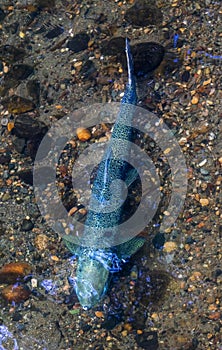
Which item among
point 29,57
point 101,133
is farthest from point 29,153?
point 29,57

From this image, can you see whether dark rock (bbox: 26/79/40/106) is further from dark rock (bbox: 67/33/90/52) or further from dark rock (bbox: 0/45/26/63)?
dark rock (bbox: 67/33/90/52)

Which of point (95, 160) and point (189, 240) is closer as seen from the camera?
point (189, 240)

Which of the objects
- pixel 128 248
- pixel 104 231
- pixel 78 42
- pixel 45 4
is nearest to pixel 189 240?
pixel 128 248

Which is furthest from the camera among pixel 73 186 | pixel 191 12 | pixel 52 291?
pixel 191 12

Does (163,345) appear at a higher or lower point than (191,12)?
lower

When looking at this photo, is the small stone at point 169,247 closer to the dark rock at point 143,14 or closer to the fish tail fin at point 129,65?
the fish tail fin at point 129,65

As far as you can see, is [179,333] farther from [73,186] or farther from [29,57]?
[29,57]

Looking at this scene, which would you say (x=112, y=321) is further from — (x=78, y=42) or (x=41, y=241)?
(x=78, y=42)
